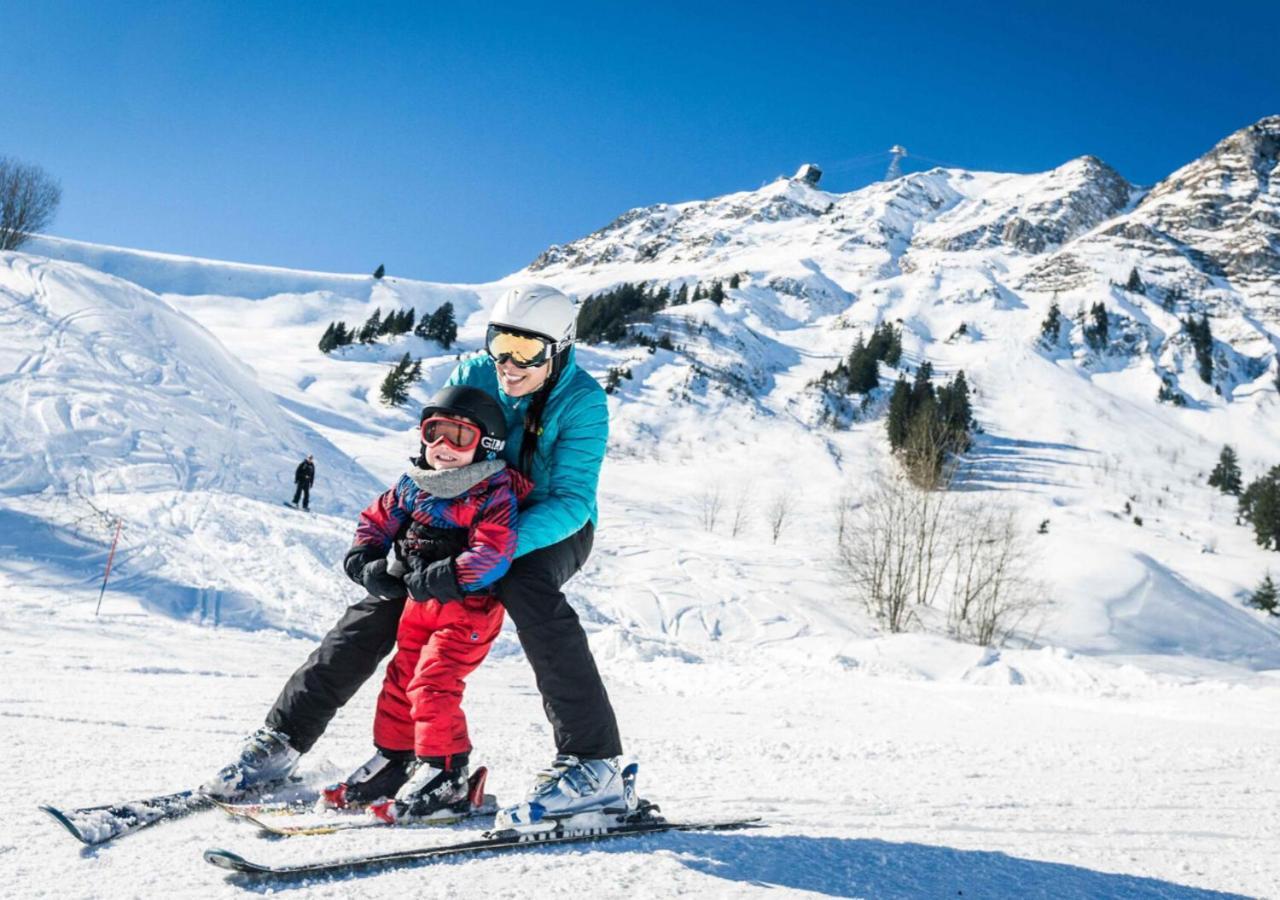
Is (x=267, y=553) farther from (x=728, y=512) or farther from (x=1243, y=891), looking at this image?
(x=728, y=512)

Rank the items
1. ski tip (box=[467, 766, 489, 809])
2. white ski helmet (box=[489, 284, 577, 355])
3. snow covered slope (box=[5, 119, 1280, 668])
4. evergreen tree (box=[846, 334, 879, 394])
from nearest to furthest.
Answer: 1. ski tip (box=[467, 766, 489, 809])
2. white ski helmet (box=[489, 284, 577, 355])
3. snow covered slope (box=[5, 119, 1280, 668])
4. evergreen tree (box=[846, 334, 879, 394])

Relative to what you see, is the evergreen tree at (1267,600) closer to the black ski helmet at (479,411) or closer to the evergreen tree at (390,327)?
the black ski helmet at (479,411)

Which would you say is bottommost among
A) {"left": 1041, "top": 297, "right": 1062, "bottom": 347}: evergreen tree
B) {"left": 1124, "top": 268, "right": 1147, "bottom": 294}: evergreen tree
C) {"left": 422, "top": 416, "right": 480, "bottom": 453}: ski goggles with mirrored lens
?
{"left": 422, "top": 416, "right": 480, "bottom": 453}: ski goggles with mirrored lens

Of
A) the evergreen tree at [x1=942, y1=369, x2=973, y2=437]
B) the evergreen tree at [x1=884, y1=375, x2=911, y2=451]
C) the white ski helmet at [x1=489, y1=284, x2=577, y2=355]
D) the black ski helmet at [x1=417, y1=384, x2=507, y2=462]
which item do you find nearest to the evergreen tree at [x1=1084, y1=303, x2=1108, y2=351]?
the evergreen tree at [x1=942, y1=369, x2=973, y2=437]

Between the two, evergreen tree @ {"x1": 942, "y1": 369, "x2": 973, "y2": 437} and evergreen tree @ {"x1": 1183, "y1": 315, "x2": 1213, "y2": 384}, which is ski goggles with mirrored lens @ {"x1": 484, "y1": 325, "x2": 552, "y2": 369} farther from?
evergreen tree @ {"x1": 1183, "y1": 315, "x2": 1213, "y2": 384}

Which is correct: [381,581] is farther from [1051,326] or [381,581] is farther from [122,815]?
[1051,326]

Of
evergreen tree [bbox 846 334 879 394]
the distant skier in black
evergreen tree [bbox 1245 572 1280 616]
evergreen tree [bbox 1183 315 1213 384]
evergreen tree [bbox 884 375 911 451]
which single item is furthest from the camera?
evergreen tree [bbox 1183 315 1213 384]

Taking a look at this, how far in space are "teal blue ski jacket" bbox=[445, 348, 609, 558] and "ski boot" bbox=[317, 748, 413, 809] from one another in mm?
864

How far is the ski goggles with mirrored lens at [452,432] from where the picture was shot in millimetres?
2658

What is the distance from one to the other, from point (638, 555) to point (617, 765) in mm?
21382

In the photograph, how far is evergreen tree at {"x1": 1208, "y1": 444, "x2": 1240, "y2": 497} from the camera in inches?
2319

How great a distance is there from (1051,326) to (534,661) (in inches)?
3841

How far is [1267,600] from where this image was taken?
3416cm

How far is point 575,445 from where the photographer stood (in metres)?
2.81
